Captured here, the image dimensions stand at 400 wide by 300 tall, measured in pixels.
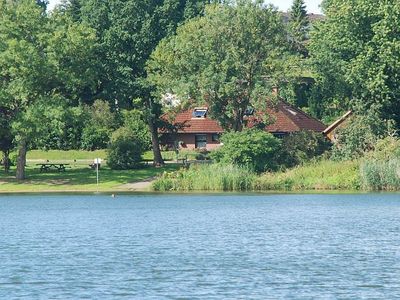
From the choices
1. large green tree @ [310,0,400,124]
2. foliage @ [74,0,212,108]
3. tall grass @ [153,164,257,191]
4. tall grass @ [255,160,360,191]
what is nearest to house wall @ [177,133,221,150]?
foliage @ [74,0,212,108]

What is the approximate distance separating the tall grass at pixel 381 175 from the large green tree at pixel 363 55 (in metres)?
14.7

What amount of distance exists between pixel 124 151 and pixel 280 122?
53.3ft

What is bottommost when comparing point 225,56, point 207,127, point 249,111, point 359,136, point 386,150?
point 386,150

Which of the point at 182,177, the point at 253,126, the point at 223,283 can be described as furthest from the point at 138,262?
the point at 253,126

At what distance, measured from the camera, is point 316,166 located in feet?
293

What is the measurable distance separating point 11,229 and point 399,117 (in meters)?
49.9

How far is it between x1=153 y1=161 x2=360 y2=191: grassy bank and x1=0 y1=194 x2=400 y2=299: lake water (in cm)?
870

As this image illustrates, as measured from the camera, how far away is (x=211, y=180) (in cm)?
8656

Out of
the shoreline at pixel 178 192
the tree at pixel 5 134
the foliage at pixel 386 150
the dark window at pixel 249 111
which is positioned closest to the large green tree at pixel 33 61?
the tree at pixel 5 134

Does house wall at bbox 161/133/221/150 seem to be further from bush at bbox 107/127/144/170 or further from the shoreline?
the shoreline

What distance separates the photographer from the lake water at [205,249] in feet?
122

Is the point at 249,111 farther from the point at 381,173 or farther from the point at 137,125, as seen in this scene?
the point at 381,173

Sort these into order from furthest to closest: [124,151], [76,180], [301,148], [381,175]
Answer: [124,151]
[76,180]
[301,148]
[381,175]

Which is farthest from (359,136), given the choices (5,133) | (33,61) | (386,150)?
(5,133)
